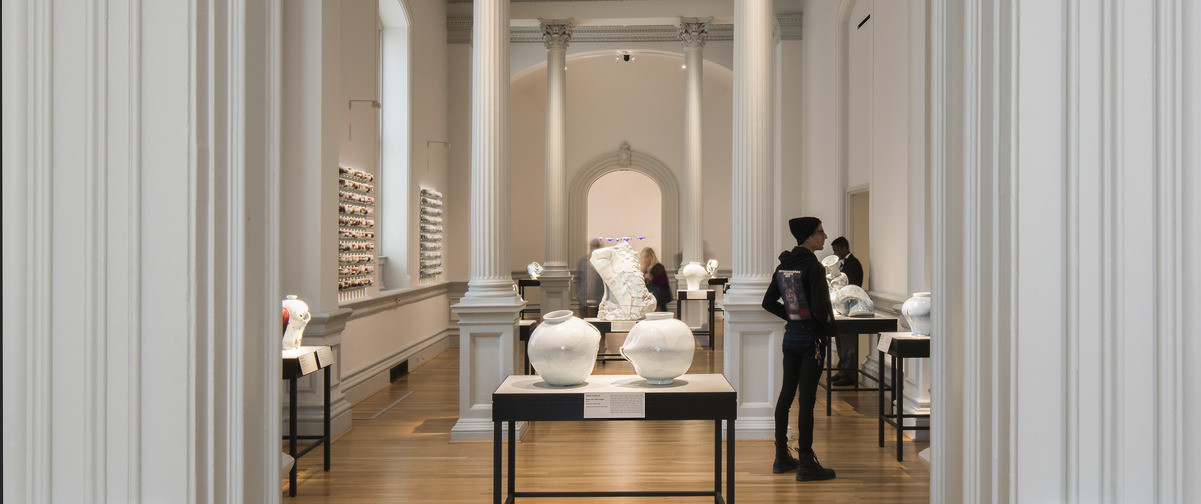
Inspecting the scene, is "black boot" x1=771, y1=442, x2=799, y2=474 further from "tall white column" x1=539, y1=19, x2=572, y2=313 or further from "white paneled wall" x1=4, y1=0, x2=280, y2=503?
"tall white column" x1=539, y1=19, x2=572, y2=313

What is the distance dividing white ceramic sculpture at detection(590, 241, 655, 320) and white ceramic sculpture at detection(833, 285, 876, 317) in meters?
1.96

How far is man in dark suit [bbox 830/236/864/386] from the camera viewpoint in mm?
8383

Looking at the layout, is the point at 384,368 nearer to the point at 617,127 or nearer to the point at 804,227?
the point at 804,227

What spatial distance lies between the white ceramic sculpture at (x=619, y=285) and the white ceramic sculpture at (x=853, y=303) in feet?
6.44

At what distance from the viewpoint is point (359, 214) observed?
8.08 m

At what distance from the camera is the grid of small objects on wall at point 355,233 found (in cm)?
756

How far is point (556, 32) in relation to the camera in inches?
511

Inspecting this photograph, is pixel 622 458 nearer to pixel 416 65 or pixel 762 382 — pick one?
pixel 762 382

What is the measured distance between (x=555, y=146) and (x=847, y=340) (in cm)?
583

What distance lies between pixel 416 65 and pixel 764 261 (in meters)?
6.29

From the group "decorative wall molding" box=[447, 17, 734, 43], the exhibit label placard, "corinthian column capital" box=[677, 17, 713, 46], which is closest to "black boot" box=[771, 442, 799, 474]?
the exhibit label placard

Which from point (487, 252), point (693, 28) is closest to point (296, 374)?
point (487, 252)

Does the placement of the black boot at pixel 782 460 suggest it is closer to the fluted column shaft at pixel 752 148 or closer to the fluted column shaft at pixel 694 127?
the fluted column shaft at pixel 752 148

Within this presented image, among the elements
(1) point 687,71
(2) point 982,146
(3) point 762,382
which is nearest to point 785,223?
(1) point 687,71
